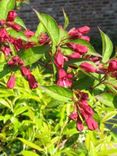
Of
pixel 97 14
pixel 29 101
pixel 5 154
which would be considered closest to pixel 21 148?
pixel 5 154

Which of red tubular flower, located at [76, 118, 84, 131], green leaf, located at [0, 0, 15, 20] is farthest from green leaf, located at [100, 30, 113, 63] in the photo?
green leaf, located at [0, 0, 15, 20]

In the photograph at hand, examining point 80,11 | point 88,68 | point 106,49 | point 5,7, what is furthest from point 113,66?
point 80,11

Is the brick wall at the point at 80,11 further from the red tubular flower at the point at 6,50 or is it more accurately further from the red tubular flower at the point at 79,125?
the red tubular flower at the point at 79,125

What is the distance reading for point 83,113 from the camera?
1432 millimetres

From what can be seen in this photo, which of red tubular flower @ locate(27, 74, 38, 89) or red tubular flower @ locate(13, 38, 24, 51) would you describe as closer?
red tubular flower @ locate(27, 74, 38, 89)

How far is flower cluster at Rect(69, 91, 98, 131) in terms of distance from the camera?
1427mm

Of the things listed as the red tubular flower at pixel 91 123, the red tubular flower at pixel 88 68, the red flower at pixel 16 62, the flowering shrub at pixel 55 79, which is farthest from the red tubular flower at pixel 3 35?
the red tubular flower at pixel 91 123

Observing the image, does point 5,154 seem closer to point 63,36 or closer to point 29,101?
point 29,101

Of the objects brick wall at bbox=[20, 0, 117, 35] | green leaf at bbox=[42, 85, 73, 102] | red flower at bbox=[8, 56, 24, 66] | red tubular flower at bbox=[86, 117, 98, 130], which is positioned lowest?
brick wall at bbox=[20, 0, 117, 35]

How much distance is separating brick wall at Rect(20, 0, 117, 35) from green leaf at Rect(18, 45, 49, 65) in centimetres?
836

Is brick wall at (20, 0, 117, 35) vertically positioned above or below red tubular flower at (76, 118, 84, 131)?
below

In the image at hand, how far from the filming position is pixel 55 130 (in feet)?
7.13

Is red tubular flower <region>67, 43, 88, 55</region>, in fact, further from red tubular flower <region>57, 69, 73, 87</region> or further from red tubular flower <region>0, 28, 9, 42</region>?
red tubular flower <region>0, 28, 9, 42</region>

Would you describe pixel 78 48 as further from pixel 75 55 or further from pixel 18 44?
pixel 18 44
